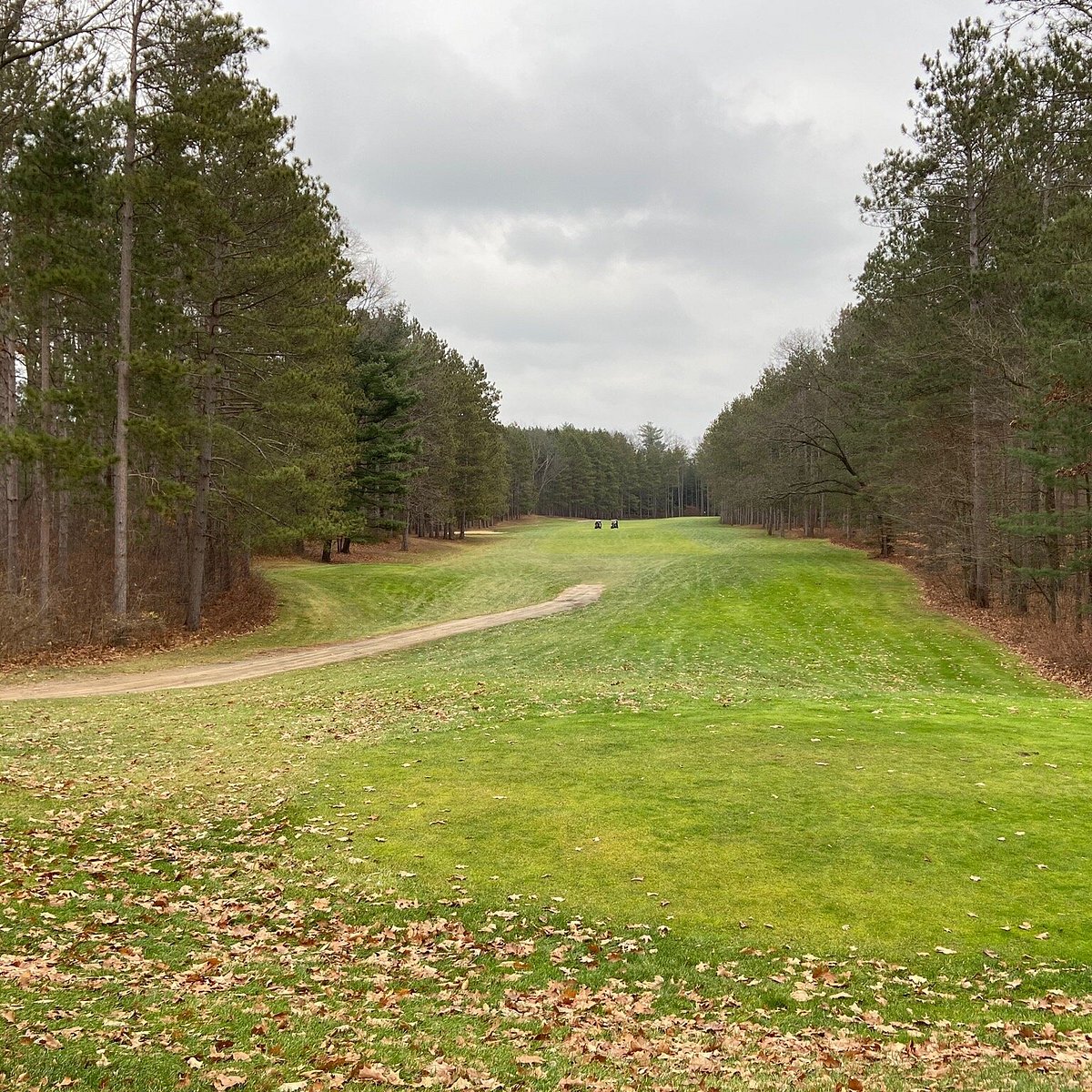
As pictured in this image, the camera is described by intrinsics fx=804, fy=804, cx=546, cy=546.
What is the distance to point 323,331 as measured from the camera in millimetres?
25750

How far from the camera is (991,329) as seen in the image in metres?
24.7

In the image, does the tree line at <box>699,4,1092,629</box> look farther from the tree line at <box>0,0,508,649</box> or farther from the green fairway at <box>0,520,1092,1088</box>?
the tree line at <box>0,0,508,649</box>

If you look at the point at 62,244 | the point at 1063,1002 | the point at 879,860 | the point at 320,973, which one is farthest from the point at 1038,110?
the point at 62,244

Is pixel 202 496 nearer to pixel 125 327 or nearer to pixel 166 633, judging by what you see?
pixel 166 633

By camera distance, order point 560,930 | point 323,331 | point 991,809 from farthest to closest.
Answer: point 323,331 → point 991,809 → point 560,930

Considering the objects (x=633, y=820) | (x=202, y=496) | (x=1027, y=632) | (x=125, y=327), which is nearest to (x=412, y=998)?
Result: (x=633, y=820)

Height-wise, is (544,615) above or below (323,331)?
below

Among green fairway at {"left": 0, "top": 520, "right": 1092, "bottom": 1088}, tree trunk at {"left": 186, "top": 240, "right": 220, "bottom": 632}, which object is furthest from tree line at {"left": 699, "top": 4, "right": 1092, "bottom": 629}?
tree trunk at {"left": 186, "top": 240, "right": 220, "bottom": 632}

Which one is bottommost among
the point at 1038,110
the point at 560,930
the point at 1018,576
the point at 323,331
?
the point at 560,930

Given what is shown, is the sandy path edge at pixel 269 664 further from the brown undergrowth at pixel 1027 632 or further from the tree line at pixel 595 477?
the tree line at pixel 595 477

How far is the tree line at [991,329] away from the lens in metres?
17.5

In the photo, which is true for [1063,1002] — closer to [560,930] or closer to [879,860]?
[879,860]

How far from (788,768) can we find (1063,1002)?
17.8 ft

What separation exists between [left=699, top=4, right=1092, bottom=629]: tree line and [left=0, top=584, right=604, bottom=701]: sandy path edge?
608 inches
